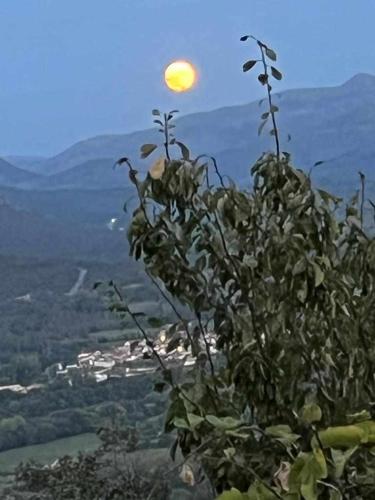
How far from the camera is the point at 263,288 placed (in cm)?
160

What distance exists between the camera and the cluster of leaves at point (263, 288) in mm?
1498

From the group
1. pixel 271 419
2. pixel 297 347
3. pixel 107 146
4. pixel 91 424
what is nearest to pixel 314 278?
pixel 297 347

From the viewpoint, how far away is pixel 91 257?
336cm

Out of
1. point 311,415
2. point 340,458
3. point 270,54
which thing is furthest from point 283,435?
point 270,54

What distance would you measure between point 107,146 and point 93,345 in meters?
0.78

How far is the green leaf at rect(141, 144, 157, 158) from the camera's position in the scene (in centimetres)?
153

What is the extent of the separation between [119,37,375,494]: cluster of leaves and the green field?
1.55 metres

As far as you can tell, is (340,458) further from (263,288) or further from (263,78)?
(263,78)

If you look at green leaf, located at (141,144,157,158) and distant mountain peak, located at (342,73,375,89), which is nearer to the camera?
green leaf, located at (141,144,157,158)

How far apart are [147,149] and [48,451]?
1919 millimetres

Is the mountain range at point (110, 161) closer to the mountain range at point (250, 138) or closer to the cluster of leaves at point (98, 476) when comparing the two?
the mountain range at point (250, 138)

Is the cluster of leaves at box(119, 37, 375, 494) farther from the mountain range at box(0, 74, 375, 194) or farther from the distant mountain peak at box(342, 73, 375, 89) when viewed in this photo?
the distant mountain peak at box(342, 73, 375, 89)

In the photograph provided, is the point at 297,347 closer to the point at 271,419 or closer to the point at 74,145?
the point at 271,419

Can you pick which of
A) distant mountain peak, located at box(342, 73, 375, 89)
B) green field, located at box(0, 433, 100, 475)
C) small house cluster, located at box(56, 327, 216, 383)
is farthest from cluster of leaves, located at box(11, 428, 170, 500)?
distant mountain peak, located at box(342, 73, 375, 89)
